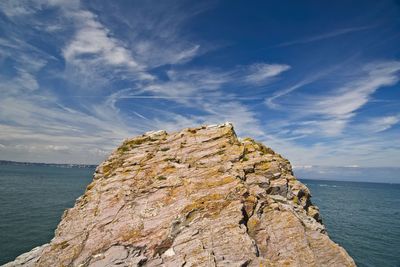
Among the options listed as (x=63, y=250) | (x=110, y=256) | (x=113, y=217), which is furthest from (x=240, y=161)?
(x=63, y=250)

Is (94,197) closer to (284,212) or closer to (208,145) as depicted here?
(208,145)

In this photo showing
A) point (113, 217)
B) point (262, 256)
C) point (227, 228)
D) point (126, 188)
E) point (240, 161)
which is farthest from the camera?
point (240, 161)

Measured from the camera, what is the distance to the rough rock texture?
23062 mm

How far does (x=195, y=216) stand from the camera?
26.6m

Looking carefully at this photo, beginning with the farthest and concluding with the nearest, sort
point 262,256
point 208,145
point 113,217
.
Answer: point 208,145
point 113,217
point 262,256

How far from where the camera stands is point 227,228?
80.9 ft

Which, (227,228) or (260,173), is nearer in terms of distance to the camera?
(227,228)

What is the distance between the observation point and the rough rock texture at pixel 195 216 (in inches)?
908

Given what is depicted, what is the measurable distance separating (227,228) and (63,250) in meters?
15.8

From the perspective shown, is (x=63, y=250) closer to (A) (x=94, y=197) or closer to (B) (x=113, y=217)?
(B) (x=113, y=217)

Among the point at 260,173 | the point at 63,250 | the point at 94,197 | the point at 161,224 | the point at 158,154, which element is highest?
the point at 158,154

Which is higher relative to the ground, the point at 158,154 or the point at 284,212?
the point at 158,154

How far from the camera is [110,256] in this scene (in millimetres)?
24172

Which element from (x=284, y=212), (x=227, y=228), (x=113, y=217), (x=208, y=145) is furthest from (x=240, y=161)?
(x=113, y=217)
